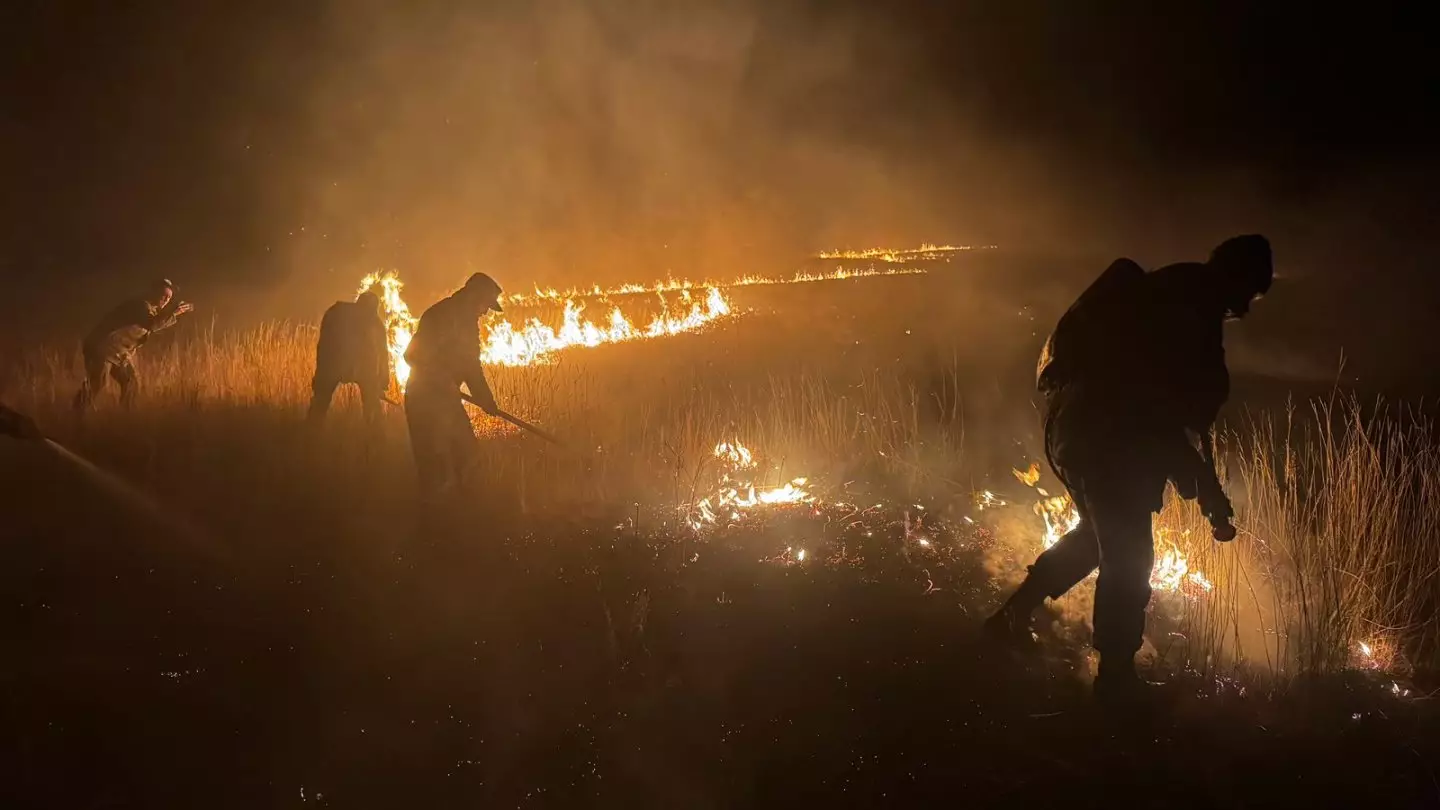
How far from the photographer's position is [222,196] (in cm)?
2117

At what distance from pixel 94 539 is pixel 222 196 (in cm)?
1955

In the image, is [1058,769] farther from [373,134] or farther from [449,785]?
[373,134]

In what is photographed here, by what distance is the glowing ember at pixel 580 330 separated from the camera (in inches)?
466

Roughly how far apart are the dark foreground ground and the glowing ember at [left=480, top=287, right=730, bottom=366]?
19.5 ft

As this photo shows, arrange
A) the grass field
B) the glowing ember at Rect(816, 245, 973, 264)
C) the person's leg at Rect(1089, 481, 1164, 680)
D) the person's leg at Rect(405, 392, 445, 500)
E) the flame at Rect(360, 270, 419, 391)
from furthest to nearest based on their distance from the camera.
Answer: the glowing ember at Rect(816, 245, 973, 264) < the flame at Rect(360, 270, 419, 391) < the person's leg at Rect(405, 392, 445, 500) < the person's leg at Rect(1089, 481, 1164, 680) < the grass field

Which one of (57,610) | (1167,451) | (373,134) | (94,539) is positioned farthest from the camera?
(373,134)

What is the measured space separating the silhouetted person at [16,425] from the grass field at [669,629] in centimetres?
91

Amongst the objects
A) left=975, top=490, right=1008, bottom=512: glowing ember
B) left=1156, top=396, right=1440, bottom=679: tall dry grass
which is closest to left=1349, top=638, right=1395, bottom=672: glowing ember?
left=1156, top=396, right=1440, bottom=679: tall dry grass

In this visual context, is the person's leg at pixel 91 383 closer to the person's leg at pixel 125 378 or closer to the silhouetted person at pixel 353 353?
the person's leg at pixel 125 378

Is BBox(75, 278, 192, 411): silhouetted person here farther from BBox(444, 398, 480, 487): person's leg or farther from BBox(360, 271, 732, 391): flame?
BBox(444, 398, 480, 487): person's leg

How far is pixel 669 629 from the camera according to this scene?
170 inches

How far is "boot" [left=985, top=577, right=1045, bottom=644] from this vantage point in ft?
13.1

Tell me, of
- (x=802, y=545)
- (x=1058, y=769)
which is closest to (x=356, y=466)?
(x=802, y=545)

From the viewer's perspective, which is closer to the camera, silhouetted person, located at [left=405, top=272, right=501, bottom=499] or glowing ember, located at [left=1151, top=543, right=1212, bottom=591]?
glowing ember, located at [left=1151, top=543, right=1212, bottom=591]
